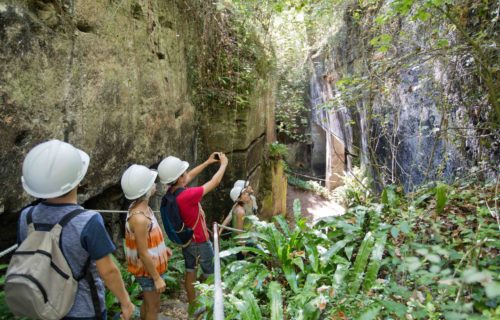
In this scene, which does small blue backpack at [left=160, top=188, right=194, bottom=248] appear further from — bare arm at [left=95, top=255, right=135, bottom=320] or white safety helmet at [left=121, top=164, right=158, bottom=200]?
bare arm at [left=95, top=255, right=135, bottom=320]

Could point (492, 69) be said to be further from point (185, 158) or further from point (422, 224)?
point (185, 158)

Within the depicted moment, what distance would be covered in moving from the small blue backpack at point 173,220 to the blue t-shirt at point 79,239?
1.62m

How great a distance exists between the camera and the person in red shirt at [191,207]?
3.62 metres

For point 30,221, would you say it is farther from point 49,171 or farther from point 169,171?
point 169,171

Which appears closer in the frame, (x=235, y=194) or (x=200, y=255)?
(x=200, y=255)

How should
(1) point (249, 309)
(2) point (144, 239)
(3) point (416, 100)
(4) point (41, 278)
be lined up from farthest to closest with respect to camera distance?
(3) point (416, 100)
(1) point (249, 309)
(2) point (144, 239)
(4) point (41, 278)

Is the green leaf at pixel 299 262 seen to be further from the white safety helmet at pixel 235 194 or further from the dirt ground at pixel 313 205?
the dirt ground at pixel 313 205

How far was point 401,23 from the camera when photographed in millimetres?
6453

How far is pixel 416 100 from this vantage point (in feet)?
22.2

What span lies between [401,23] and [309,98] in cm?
1201

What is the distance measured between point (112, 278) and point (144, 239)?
2.54 ft

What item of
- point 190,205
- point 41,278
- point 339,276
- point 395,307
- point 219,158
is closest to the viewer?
point 41,278

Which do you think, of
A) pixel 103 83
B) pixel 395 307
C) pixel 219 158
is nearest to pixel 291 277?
pixel 395 307

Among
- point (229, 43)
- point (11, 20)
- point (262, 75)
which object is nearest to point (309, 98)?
point (262, 75)
